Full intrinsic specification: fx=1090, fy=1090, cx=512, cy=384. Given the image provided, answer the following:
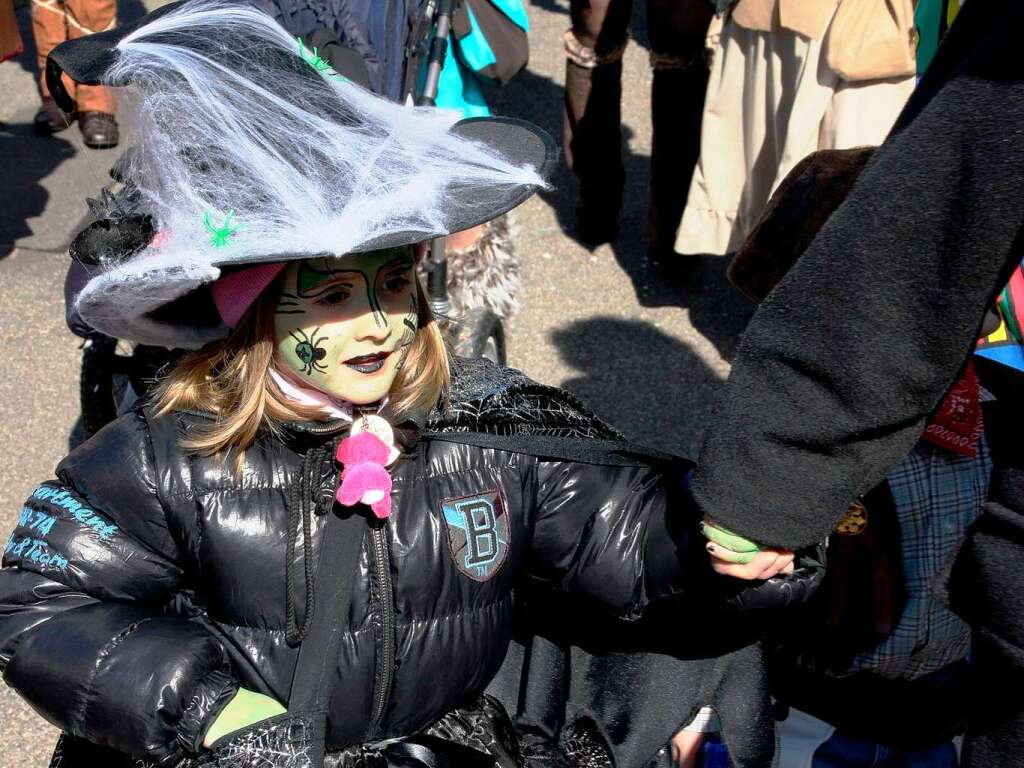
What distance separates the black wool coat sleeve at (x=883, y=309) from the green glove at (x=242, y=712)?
2.47 feet

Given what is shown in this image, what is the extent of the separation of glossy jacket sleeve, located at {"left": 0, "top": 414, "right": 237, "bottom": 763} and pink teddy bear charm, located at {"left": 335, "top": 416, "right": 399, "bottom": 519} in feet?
1.01

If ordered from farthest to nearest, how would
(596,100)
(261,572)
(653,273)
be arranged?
(653,273)
(596,100)
(261,572)

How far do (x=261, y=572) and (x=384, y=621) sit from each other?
215 millimetres

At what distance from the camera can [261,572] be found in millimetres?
1767

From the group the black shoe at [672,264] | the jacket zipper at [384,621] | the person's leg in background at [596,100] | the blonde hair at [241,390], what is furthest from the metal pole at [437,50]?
the black shoe at [672,264]

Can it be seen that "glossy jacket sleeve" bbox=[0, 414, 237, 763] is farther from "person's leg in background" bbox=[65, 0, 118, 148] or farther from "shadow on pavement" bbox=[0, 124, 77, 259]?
"person's leg in background" bbox=[65, 0, 118, 148]

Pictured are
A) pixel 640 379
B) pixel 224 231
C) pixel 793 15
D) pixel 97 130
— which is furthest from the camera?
pixel 97 130

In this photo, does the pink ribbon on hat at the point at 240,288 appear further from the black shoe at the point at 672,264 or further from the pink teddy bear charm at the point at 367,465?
the black shoe at the point at 672,264

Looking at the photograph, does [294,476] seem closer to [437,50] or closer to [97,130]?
[437,50]

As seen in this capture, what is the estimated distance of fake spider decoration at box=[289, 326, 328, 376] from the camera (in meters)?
→ 1.73

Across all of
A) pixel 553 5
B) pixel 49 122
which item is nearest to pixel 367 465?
pixel 49 122

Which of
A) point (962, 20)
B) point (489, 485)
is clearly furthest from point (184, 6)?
point (962, 20)

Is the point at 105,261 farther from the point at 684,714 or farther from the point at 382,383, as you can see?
the point at 684,714

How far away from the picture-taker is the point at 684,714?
2045 millimetres
